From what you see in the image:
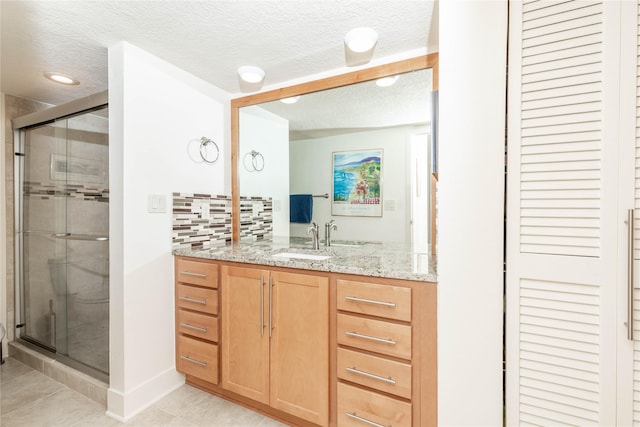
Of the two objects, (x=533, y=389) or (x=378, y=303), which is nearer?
(x=533, y=389)

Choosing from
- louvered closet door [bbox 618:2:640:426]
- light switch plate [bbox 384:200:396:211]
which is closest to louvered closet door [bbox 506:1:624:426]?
louvered closet door [bbox 618:2:640:426]

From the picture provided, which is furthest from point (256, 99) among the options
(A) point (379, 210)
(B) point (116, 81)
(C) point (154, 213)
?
(A) point (379, 210)

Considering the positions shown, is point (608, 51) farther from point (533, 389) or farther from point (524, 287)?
point (533, 389)

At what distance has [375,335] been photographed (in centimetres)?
132

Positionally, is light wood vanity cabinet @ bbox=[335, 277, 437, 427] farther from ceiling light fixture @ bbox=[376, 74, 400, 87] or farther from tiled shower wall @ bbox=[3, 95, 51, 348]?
tiled shower wall @ bbox=[3, 95, 51, 348]

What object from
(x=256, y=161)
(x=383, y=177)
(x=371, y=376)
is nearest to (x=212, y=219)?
(x=256, y=161)

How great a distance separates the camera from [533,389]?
1.04 metres

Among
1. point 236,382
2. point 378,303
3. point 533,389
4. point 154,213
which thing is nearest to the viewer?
point 533,389

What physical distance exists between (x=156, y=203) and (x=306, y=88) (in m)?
1.34

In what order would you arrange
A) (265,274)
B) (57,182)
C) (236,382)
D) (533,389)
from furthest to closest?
1. (57,182)
2. (236,382)
3. (265,274)
4. (533,389)

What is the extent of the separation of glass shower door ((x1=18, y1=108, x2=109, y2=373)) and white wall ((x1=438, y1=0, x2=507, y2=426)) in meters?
2.10

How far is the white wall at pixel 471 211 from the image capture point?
107cm

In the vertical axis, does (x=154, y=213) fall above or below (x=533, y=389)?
above

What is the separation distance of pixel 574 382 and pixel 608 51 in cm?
111
